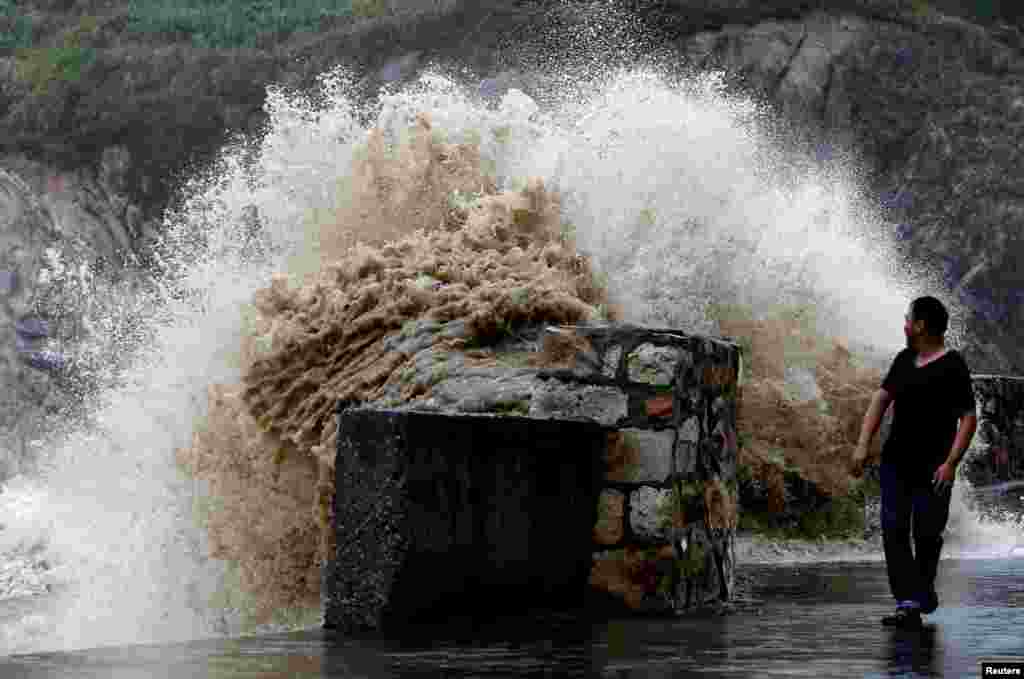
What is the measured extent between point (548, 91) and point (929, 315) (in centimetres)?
2235

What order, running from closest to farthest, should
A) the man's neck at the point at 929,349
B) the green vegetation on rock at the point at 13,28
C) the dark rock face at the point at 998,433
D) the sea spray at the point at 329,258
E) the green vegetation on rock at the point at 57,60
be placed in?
the man's neck at the point at 929,349
the sea spray at the point at 329,258
the dark rock face at the point at 998,433
the green vegetation on rock at the point at 57,60
the green vegetation on rock at the point at 13,28

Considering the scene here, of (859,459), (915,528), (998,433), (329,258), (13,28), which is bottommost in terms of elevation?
(915,528)

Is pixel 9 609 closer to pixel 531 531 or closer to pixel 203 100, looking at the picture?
pixel 531 531

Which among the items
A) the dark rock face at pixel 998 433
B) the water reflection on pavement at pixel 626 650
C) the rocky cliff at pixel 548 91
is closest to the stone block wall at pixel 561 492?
the water reflection on pavement at pixel 626 650

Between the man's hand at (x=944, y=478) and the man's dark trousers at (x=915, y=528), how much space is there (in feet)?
0.11

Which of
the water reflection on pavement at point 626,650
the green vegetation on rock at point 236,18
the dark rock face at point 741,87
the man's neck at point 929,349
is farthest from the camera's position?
the green vegetation on rock at point 236,18

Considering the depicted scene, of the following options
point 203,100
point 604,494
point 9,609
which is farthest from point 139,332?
point 203,100

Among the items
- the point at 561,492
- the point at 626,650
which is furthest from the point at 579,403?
the point at 626,650

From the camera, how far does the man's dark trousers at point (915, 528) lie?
25.4 ft

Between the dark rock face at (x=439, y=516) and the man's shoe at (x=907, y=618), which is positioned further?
the man's shoe at (x=907, y=618)

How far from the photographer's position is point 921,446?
7793 millimetres
